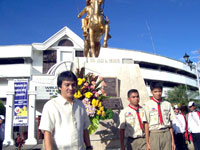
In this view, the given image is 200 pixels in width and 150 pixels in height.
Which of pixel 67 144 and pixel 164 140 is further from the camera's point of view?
pixel 164 140

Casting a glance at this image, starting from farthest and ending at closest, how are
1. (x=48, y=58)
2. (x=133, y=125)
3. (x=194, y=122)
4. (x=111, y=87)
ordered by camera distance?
(x=48, y=58)
(x=111, y=87)
(x=194, y=122)
(x=133, y=125)

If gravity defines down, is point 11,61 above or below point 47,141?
→ above

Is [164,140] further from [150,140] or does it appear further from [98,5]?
[98,5]

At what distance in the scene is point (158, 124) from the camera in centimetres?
299

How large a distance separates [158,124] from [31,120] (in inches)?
402

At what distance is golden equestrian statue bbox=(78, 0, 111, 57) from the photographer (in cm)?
646

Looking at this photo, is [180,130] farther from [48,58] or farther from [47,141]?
[48,58]

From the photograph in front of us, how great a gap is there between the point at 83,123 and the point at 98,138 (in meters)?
2.31

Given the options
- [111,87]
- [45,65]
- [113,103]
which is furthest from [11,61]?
[113,103]

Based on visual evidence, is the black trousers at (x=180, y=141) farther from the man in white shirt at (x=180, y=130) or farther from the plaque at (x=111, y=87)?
the plaque at (x=111, y=87)

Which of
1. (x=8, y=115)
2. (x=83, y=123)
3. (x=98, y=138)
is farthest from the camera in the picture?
(x=8, y=115)

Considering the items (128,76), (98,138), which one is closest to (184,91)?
(128,76)

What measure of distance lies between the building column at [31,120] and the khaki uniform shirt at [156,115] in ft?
32.3

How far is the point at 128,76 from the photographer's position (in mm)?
5840
